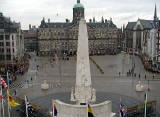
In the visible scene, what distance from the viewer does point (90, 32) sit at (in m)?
102

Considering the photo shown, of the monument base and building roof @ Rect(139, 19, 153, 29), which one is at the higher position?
building roof @ Rect(139, 19, 153, 29)

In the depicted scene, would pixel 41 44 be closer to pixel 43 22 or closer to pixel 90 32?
pixel 43 22

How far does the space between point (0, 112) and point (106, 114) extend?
12389 millimetres

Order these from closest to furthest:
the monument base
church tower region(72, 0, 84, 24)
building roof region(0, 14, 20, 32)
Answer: the monument base → building roof region(0, 14, 20, 32) → church tower region(72, 0, 84, 24)

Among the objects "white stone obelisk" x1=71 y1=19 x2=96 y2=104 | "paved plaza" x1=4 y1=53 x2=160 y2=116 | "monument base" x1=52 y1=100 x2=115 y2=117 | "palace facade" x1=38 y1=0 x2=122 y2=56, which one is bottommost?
"paved plaza" x1=4 y1=53 x2=160 y2=116

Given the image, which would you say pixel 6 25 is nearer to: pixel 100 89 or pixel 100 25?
pixel 100 89

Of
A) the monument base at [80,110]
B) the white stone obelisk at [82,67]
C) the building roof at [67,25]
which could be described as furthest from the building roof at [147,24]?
the monument base at [80,110]

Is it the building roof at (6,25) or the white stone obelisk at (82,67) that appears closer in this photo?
the white stone obelisk at (82,67)

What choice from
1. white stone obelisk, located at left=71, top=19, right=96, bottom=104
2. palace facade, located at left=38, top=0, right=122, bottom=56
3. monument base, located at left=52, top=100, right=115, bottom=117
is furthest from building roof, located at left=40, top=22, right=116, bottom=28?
monument base, located at left=52, top=100, right=115, bottom=117

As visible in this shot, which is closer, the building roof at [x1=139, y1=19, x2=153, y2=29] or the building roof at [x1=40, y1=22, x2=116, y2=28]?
the building roof at [x1=40, y1=22, x2=116, y2=28]

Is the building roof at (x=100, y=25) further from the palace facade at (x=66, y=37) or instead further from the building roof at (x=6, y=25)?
the building roof at (x=6, y=25)

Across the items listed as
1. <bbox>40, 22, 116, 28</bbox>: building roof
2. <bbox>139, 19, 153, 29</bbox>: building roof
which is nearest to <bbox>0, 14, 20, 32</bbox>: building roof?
<bbox>40, 22, 116, 28</bbox>: building roof

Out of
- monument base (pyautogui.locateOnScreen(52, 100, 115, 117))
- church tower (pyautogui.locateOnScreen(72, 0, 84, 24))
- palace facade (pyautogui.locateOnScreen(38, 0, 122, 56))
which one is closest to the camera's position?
monument base (pyautogui.locateOnScreen(52, 100, 115, 117))

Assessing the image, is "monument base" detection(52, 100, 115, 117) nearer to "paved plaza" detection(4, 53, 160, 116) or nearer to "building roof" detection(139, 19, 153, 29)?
"paved plaza" detection(4, 53, 160, 116)
